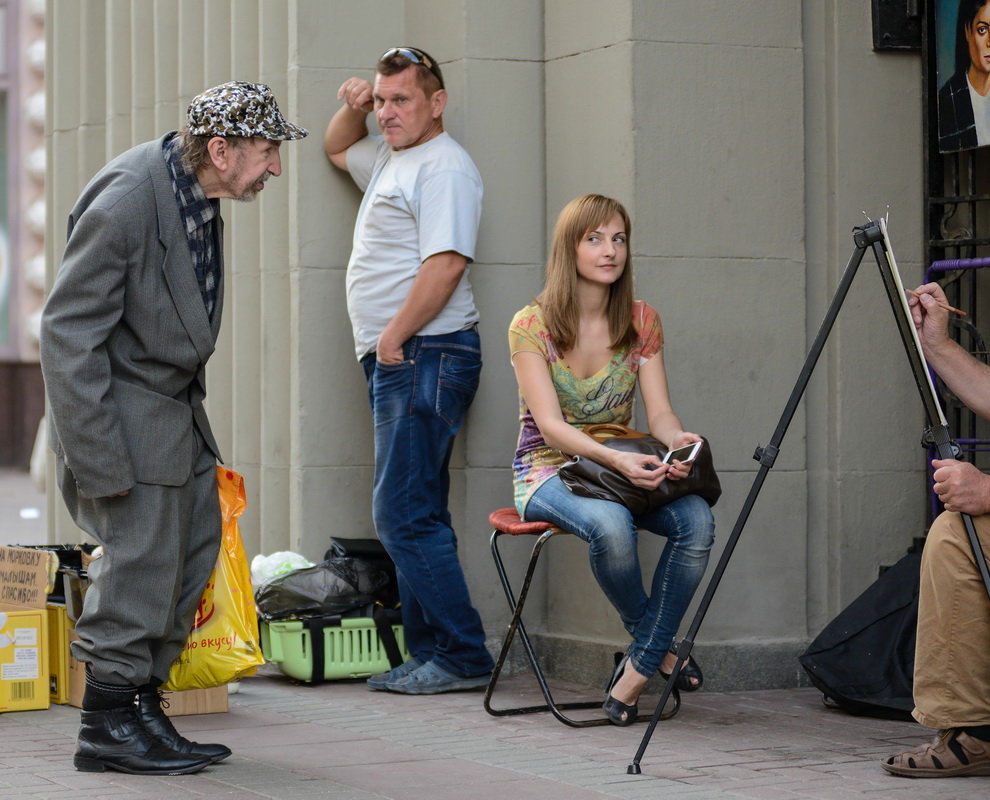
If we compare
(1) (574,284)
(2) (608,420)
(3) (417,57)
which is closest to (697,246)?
(1) (574,284)

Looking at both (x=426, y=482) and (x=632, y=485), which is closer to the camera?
(x=632, y=485)

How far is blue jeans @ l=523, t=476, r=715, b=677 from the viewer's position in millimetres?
5523

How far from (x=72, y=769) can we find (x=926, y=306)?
2.82 m

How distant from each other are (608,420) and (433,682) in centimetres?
122

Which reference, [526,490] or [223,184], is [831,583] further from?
[223,184]

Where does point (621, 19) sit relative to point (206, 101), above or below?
above

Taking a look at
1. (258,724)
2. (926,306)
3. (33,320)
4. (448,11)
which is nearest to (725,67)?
(448,11)

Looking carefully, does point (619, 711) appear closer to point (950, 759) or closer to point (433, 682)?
point (433, 682)

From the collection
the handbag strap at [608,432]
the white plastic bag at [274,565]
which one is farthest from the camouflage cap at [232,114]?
the white plastic bag at [274,565]

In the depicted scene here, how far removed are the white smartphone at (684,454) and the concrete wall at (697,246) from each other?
2.96 ft

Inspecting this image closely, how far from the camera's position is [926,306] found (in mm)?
5027

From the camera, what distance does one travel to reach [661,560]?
5.62 m

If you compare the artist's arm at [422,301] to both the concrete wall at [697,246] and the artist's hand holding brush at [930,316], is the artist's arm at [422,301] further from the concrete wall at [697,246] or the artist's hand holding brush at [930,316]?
the artist's hand holding brush at [930,316]

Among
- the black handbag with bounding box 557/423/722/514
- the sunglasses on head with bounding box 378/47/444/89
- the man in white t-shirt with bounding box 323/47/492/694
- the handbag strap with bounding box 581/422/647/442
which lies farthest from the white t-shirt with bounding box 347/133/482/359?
the black handbag with bounding box 557/423/722/514
